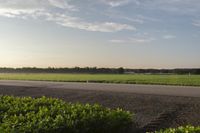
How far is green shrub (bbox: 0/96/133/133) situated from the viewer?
8969 mm

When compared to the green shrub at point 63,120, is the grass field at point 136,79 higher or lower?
higher

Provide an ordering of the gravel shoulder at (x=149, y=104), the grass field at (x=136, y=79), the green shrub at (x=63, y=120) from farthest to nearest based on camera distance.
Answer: the grass field at (x=136, y=79) < the gravel shoulder at (x=149, y=104) < the green shrub at (x=63, y=120)

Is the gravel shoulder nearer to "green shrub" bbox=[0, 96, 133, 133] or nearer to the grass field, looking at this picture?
"green shrub" bbox=[0, 96, 133, 133]

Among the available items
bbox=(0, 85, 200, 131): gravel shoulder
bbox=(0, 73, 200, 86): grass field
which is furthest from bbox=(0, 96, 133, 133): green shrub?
bbox=(0, 73, 200, 86): grass field

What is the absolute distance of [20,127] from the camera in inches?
346

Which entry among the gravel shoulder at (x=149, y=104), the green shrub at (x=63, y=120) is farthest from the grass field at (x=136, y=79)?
the green shrub at (x=63, y=120)

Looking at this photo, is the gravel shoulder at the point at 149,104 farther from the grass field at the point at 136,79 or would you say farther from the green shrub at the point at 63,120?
the grass field at the point at 136,79

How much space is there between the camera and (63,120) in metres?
9.58

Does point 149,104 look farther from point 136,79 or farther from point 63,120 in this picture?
point 136,79

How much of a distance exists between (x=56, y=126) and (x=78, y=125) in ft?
2.57

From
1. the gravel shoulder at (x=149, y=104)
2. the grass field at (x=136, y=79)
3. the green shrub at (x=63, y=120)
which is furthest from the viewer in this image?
the grass field at (x=136, y=79)

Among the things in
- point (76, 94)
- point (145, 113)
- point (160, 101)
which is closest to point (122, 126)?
point (145, 113)

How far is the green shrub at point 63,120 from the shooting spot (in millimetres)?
8969

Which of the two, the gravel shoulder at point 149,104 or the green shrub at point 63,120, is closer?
the green shrub at point 63,120
